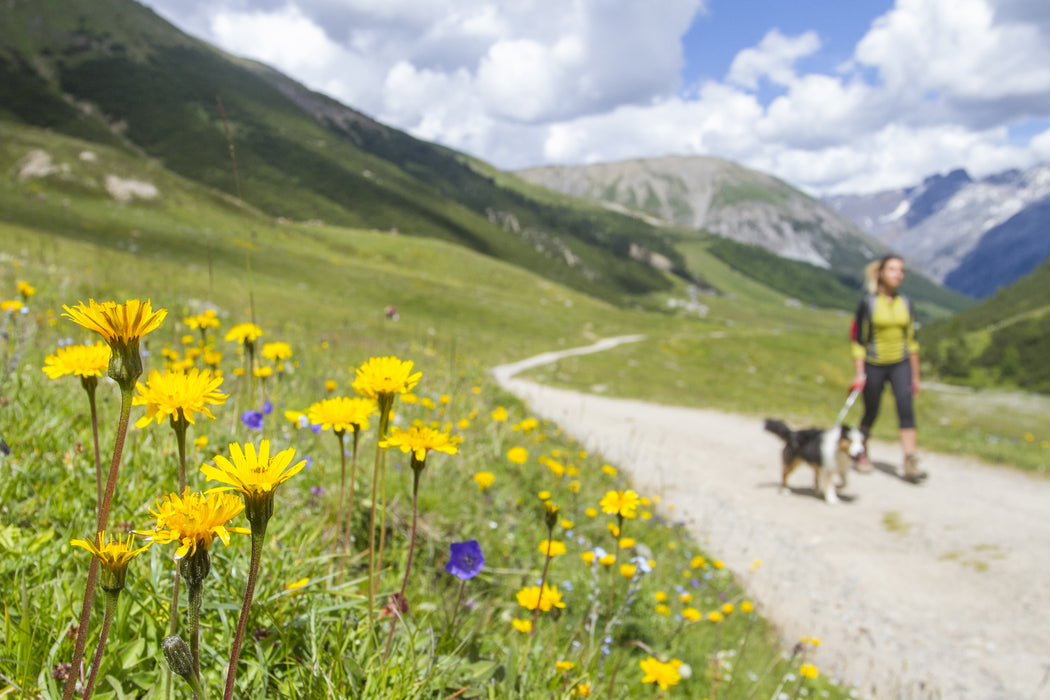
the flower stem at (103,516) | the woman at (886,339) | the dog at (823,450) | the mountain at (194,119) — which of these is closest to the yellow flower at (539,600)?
the flower stem at (103,516)

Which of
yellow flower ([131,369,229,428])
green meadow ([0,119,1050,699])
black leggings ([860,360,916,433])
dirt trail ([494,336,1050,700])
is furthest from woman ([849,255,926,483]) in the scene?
yellow flower ([131,369,229,428])

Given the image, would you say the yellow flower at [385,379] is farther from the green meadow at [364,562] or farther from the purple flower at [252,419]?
the purple flower at [252,419]

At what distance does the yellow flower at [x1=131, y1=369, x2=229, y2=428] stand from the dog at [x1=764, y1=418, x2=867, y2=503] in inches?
396

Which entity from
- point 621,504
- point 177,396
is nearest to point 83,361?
point 177,396

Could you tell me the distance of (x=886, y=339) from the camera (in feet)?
33.1

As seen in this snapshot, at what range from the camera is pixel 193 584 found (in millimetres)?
1131

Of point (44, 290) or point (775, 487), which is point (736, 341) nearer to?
point (775, 487)

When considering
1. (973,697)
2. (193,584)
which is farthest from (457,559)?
(973,697)

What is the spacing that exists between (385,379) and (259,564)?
649 mm

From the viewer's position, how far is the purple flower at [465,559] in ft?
7.30

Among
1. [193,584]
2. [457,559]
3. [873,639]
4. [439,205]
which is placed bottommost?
[873,639]

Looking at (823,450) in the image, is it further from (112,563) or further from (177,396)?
(112,563)

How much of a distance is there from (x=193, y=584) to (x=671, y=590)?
5.65 metres

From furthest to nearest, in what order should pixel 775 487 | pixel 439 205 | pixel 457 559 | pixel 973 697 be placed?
pixel 439 205 < pixel 775 487 < pixel 973 697 < pixel 457 559
